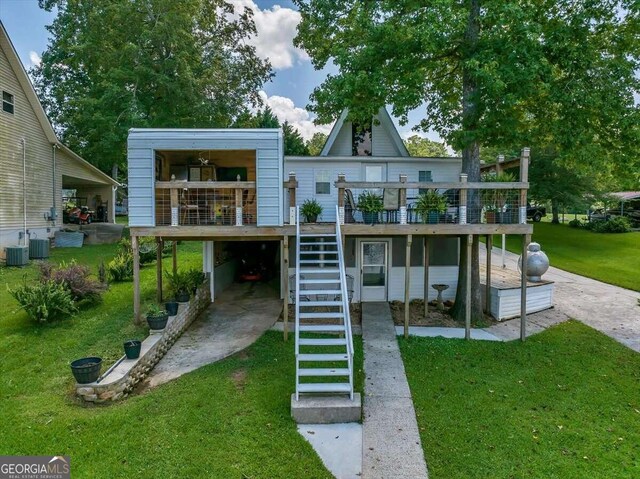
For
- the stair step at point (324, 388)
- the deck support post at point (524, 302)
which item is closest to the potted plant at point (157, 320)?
the stair step at point (324, 388)

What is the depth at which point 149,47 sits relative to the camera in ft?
67.7

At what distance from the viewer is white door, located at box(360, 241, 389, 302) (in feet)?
39.6

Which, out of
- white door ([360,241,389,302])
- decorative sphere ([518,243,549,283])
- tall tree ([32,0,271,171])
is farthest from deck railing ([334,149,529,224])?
tall tree ([32,0,271,171])

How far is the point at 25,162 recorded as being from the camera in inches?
641

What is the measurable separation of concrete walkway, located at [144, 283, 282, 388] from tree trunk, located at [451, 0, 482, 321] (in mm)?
5312

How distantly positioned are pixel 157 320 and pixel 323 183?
6.23 m

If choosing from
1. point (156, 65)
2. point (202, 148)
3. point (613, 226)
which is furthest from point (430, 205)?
point (613, 226)

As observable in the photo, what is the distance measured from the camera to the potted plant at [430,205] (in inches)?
373

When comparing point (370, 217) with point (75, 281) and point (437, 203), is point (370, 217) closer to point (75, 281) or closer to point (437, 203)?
point (437, 203)

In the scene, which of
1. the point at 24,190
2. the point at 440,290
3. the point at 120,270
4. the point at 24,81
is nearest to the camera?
the point at 440,290

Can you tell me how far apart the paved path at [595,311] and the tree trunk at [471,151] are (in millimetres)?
1002

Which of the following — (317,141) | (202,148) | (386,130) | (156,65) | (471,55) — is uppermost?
(317,141)

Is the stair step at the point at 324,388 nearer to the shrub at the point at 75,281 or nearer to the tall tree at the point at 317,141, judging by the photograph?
the shrub at the point at 75,281

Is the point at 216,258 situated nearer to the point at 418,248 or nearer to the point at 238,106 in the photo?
the point at 418,248
